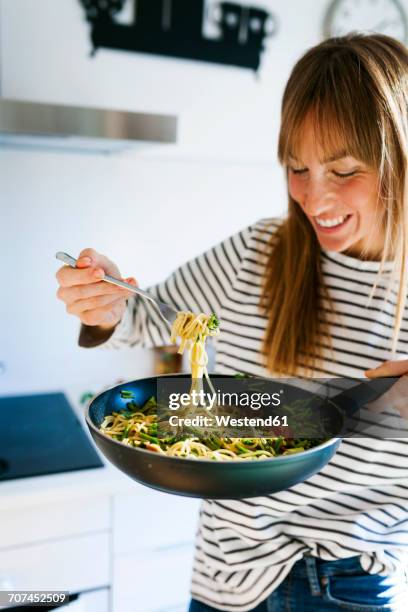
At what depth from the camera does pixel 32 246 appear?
1.90 m

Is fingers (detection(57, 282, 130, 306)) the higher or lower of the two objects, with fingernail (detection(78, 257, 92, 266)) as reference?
lower

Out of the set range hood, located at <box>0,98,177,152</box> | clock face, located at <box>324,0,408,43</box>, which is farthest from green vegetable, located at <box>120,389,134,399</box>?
clock face, located at <box>324,0,408,43</box>

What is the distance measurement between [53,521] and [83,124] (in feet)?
3.05

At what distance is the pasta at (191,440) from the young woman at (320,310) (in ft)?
0.62

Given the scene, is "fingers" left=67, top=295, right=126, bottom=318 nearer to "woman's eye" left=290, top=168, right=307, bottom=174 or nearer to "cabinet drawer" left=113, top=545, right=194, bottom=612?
"woman's eye" left=290, top=168, right=307, bottom=174

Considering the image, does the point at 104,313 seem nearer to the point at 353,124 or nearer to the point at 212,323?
the point at 212,323

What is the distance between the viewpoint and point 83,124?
53.7 inches

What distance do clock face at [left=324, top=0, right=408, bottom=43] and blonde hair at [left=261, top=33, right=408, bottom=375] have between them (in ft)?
4.12

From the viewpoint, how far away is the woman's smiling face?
3.21 ft

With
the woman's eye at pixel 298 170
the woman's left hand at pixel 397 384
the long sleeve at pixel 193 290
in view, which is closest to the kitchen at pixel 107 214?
the long sleeve at pixel 193 290

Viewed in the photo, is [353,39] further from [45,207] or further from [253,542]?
[45,207]

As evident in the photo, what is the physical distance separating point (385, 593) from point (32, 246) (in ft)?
4.56

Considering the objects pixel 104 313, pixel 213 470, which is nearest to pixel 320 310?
pixel 104 313

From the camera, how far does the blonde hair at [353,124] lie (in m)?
0.95
